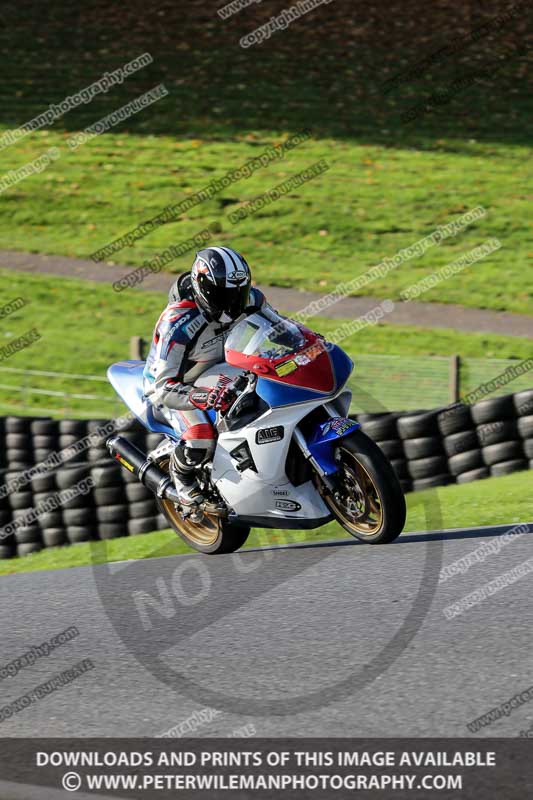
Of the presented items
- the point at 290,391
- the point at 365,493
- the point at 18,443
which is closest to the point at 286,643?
the point at 365,493

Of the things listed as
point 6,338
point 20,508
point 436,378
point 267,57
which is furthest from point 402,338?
point 267,57

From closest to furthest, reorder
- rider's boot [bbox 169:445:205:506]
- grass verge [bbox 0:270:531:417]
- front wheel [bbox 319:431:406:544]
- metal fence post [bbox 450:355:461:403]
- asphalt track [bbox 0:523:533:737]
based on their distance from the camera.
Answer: asphalt track [bbox 0:523:533:737] → front wheel [bbox 319:431:406:544] → rider's boot [bbox 169:445:205:506] → metal fence post [bbox 450:355:461:403] → grass verge [bbox 0:270:531:417]

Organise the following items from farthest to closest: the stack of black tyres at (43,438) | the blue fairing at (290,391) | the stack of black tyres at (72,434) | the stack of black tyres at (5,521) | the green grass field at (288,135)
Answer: the green grass field at (288,135) → the stack of black tyres at (43,438) → the stack of black tyres at (72,434) → the stack of black tyres at (5,521) → the blue fairing at (290,391)

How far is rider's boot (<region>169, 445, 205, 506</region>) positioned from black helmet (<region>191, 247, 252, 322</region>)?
3.29ft

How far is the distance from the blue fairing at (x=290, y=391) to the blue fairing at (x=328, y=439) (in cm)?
19

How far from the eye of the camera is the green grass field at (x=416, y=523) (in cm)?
922

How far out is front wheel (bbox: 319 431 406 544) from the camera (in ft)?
23.3

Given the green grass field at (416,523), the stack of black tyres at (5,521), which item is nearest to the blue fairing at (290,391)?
the green grass field at (416,523)

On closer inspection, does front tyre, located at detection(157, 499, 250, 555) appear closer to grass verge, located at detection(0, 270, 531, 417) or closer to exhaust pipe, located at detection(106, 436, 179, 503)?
exhaust pipe, located at detection(106, 436, 179, 503)

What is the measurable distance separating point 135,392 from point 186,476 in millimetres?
1003

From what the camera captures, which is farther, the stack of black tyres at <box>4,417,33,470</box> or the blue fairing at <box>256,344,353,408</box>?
the stack of black tyres at <box>4,417,33,470</box>

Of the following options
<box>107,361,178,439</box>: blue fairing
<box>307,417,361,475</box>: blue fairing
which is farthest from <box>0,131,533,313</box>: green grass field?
<box>307,417,361,475</box>: blue fairing

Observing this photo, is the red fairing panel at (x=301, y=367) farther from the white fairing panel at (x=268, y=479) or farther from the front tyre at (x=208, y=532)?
the front tyre at (x=208, y=532)

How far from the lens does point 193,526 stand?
8906 mm
